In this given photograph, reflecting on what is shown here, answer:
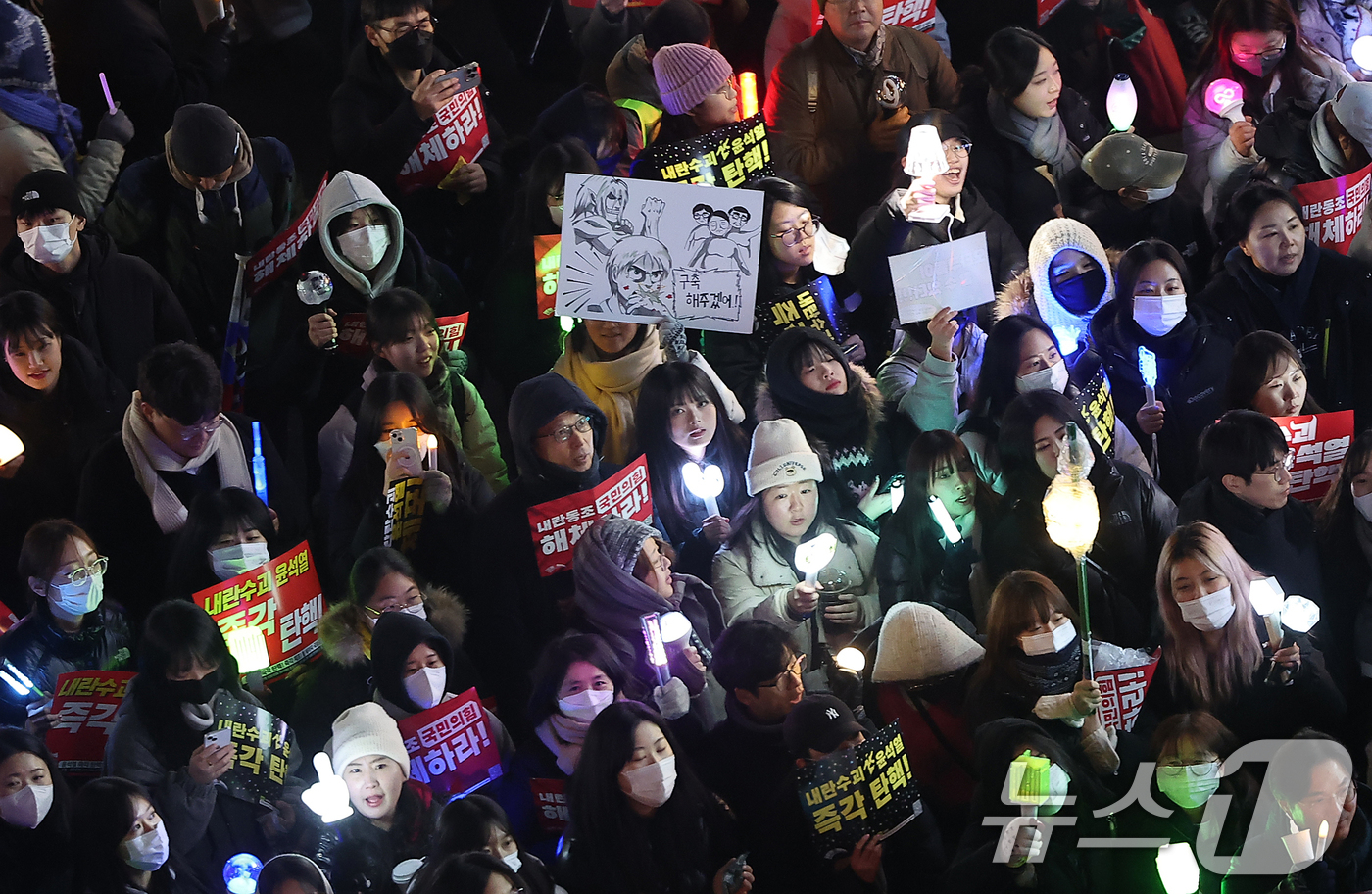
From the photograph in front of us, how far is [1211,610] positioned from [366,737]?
235 cm

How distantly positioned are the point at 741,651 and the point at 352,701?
108 centimetres

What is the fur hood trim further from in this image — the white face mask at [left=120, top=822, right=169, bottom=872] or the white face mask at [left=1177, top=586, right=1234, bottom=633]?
the white face mask at [left=1177, top=586, right=1234, bottom=633]

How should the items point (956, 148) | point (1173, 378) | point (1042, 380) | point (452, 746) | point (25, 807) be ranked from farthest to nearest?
point (956, 148), point (1173, 378), point (1042, 380), point (452, 746), point (25, 807)

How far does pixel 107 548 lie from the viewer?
553 cm

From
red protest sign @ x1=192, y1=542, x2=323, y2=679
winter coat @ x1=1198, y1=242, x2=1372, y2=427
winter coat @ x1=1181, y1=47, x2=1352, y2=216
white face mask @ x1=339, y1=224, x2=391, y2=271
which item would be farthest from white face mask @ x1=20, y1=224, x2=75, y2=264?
winter coat @ x1=1181, y1=47, x2=1352, y2=216

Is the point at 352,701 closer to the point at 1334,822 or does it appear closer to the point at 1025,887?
the point at 1025,887

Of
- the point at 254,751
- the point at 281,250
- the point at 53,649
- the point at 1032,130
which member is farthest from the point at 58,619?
the point at 1032,130

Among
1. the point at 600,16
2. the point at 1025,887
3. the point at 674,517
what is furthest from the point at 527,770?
the point at 600,16

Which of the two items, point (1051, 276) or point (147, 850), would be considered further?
point (1051, 276)

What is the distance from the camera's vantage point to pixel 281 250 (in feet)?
19.7

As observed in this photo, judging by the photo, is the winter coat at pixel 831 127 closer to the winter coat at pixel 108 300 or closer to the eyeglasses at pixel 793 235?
the eyeglasses at pixel 793 235

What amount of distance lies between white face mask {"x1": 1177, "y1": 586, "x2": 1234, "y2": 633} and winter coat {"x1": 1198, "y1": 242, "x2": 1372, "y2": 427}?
3.98 ft

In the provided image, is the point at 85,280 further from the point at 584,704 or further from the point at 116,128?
the point at 584,704

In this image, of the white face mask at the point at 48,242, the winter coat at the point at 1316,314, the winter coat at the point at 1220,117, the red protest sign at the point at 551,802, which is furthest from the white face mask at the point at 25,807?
the winter coat at the point at 1220,117
